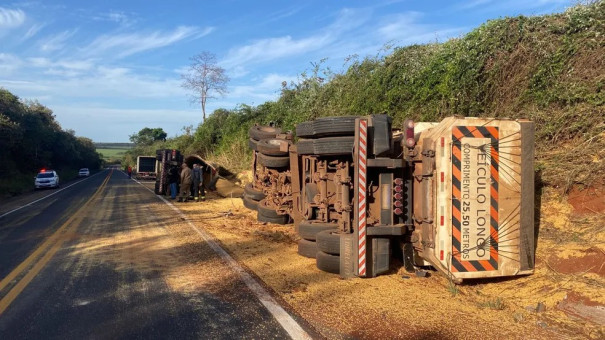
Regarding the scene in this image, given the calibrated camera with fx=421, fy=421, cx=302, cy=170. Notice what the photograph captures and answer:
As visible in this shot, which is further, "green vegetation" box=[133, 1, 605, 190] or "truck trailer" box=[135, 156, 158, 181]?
"truck trailer" box=[135, 156, 158, 181]

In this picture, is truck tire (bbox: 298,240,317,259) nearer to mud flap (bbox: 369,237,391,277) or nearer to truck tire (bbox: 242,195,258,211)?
mud flap (bbox: 369,237,391,277)

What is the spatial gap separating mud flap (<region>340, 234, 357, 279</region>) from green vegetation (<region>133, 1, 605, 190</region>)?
349cm

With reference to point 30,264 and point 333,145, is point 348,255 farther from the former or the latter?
point 30,264

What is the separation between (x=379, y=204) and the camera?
6.13 metres

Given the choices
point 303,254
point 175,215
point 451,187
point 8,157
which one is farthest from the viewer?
point 8,157

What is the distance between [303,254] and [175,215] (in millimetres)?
7732

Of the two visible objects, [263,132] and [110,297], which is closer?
[110,297]

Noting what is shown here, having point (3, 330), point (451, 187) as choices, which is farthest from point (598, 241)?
point (3, 330)

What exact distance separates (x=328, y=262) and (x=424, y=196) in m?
1.71

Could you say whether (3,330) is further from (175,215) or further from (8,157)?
(8,157)

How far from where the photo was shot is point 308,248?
7297mm

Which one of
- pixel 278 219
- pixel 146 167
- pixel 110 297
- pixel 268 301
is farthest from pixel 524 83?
pixel 146 167

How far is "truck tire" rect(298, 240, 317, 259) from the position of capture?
23.7ft

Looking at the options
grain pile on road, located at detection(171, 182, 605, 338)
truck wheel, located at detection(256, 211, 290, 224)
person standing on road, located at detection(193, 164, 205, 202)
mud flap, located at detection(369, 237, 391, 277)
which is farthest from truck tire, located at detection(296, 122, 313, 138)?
person standing on road, located at detection(193, 164, 205, 202)
